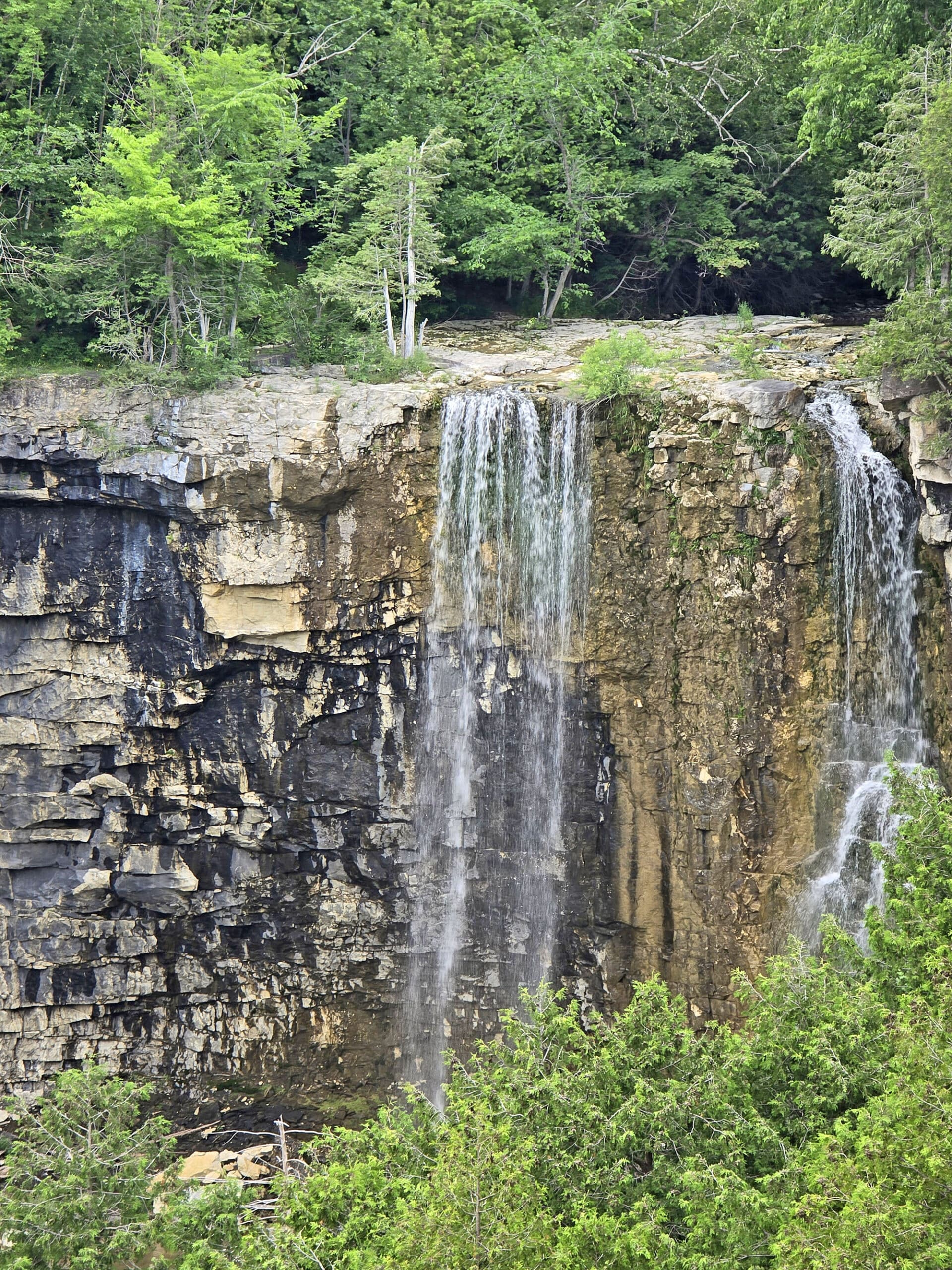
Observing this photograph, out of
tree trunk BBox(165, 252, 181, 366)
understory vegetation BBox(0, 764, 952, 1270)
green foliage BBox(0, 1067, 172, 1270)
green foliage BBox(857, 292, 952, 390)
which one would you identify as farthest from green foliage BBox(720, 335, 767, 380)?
green foliage BBox(0, 1067, 172, 1270)

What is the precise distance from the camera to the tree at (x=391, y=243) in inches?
806

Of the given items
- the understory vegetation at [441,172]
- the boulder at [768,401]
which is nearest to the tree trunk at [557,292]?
the understory vegetation at [441,172]

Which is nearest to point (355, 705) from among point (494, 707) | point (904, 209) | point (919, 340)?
point (494, 707)

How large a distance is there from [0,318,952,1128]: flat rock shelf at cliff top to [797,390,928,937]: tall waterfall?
7.5 inches

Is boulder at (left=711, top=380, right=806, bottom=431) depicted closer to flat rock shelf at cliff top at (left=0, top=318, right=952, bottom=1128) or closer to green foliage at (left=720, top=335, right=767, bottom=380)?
flat rock shelf at cliff top at (left=0, top=318, right=952, bottom=1128)

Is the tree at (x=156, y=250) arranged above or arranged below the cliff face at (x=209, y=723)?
above

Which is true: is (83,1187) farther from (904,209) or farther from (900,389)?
(904,209)

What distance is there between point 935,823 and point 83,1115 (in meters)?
10.8

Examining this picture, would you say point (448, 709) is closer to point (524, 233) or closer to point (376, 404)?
point (376, 404)

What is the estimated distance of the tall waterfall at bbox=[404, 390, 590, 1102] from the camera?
18891 millimetres

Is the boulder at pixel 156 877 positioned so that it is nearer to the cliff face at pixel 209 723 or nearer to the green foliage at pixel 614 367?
the cliff face at pixel 209 723

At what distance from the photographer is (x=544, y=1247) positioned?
11000 mm

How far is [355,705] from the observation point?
1977cm

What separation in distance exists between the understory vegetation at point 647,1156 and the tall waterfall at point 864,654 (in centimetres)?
274
